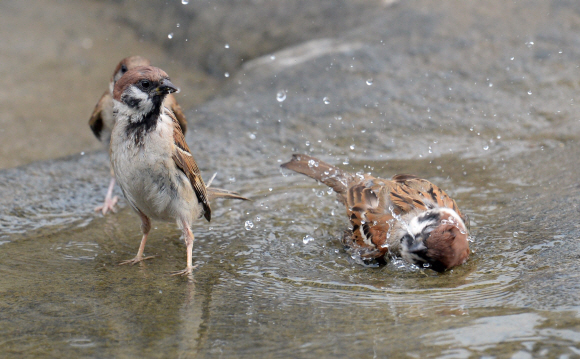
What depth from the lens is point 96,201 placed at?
195 inches

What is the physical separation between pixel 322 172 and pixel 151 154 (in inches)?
55.2

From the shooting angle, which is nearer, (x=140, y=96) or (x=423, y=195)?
(x=140, y=96)

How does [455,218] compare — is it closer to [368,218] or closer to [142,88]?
[368,218]

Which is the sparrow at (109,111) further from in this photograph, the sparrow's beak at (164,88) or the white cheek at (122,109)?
the sparrow's beak at (164,88)

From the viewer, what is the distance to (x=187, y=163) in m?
3.76

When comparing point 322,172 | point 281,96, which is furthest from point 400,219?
point 281,96

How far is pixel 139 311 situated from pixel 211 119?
3.34m

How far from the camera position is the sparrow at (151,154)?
3.44 meters

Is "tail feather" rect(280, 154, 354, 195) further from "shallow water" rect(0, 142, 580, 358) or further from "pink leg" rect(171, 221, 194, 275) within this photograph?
"pink leg" rect(171, 221, 194, 275)

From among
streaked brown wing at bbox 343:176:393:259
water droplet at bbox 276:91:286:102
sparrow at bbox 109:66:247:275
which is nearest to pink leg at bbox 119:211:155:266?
sparrow at bbox 109:66:247:275

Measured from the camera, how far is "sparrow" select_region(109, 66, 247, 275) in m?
3.44

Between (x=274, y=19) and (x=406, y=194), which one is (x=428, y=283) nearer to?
(x=406, y=194)

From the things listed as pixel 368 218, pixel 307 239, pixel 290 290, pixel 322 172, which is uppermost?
pixel 322 172

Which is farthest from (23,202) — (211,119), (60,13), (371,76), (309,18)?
(60,13)
